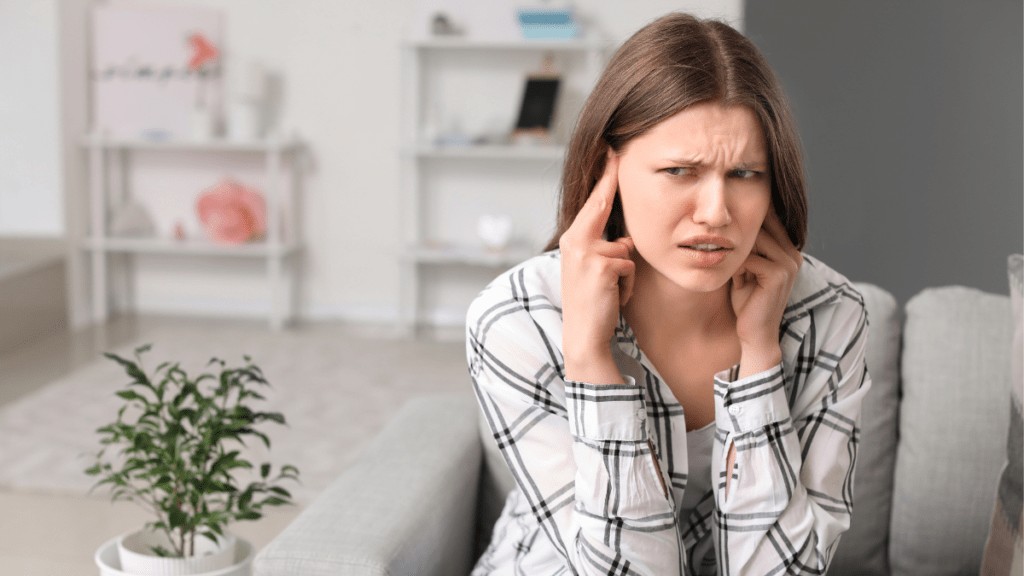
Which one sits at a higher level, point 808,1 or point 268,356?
point 808,1

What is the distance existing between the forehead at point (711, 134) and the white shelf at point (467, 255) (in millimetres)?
3699

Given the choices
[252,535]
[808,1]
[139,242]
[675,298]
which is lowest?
[252,535]

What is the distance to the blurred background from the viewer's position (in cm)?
512

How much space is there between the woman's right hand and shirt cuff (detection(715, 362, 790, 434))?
136 mm

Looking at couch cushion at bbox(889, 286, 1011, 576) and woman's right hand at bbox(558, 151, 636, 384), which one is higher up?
woman's right hand at bbox(558, 151, 636, 384)

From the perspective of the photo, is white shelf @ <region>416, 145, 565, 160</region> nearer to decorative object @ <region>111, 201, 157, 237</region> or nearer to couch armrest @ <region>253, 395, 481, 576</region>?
decorative object @ <region>111, 201, 157, 237</region>

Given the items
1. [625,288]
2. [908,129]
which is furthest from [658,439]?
[908,129]

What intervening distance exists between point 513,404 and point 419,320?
4.14 meters

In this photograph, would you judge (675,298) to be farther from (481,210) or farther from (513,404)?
(481,210)

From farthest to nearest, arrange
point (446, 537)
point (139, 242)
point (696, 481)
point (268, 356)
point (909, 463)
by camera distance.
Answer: point (139, 242) < point (268, 356) < point (909, 463) < point (446, 537) < point (696, 481)

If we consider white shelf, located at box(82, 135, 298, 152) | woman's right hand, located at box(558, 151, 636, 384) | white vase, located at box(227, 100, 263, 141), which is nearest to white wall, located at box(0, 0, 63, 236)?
white shelf, located at box(82, 135, 298, 152)

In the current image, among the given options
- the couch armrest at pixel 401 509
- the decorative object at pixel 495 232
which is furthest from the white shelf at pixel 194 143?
the couch armrest at pixel 401 509

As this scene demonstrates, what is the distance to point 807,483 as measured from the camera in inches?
53.7

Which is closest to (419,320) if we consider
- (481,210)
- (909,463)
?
(481,210)
